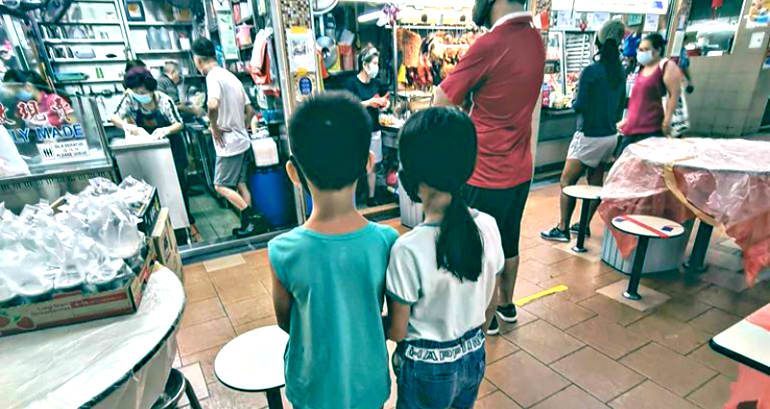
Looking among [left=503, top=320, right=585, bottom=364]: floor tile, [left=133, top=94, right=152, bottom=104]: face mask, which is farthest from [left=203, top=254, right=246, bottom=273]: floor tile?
[left=503, top=320, right=585, bottom=364]: floor tile

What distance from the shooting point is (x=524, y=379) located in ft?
6.30

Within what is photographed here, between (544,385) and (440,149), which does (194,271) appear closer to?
(544,385)

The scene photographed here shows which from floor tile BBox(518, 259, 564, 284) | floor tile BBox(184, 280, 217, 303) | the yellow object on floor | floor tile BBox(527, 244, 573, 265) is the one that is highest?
floor tile BBox(184, 280, 217, 303)

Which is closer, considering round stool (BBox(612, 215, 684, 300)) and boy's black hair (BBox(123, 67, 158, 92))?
round stool (BBox(612, 215, 684, 300))

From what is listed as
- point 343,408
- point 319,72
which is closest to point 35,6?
point 319,72

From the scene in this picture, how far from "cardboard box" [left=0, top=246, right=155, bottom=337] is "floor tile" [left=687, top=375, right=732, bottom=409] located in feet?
7.36

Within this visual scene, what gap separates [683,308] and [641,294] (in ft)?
0.75

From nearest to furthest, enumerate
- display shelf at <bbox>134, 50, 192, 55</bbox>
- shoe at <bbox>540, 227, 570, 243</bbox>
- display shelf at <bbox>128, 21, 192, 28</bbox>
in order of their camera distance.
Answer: shoe at <bbox>540, 227, 570, 243</bbox> < display shelf at <bbox>128, 21, 192, 28</bbox> < display shelf at <bbox>134, 50, 192, 55</bbox>

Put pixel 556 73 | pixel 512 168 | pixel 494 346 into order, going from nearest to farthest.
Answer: pixel 512 168, pixel 494 346, pixel 556 73

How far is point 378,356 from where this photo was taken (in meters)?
1.02

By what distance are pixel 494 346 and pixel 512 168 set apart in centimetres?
99

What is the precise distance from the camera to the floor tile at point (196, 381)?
1.87 metres

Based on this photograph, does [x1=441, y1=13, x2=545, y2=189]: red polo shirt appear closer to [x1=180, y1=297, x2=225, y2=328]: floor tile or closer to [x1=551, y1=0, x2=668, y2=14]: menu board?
[x1=180, y1=297, x2=225, y2=328]: floor tile

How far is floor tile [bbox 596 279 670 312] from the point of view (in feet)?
8.14
